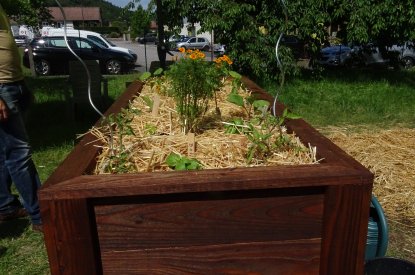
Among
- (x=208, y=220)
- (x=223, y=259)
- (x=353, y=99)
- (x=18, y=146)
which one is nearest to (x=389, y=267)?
(x=223, y=259)

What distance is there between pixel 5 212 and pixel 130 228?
240 cm

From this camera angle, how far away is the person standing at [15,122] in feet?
8.85

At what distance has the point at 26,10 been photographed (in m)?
10.0

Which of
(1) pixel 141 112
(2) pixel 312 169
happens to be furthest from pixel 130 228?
(1) pixel 141 112

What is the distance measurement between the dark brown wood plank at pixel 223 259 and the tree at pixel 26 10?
22.1 ft

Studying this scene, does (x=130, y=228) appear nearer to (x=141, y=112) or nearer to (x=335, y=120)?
(x=141, y=112)

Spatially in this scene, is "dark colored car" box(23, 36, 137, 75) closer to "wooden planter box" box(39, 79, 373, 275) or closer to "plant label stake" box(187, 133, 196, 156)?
"plant label stake" box(187, 133, 196, 156)

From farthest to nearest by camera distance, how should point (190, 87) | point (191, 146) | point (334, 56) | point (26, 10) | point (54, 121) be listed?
point (334, 56) < point (26, 10) < point (54, 121) < point (190, 87) < point (191, 146)

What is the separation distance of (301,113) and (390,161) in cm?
285

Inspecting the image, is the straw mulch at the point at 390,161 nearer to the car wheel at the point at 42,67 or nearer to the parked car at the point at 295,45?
the parked car at the point at 295,45

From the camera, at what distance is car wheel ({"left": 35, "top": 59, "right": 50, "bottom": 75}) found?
15.7m

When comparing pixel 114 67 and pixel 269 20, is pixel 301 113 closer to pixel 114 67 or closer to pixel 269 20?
pixel 269 20

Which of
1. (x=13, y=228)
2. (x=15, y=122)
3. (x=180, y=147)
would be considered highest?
(x=180, y=147)

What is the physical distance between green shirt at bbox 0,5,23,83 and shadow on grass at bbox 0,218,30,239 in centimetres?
116
